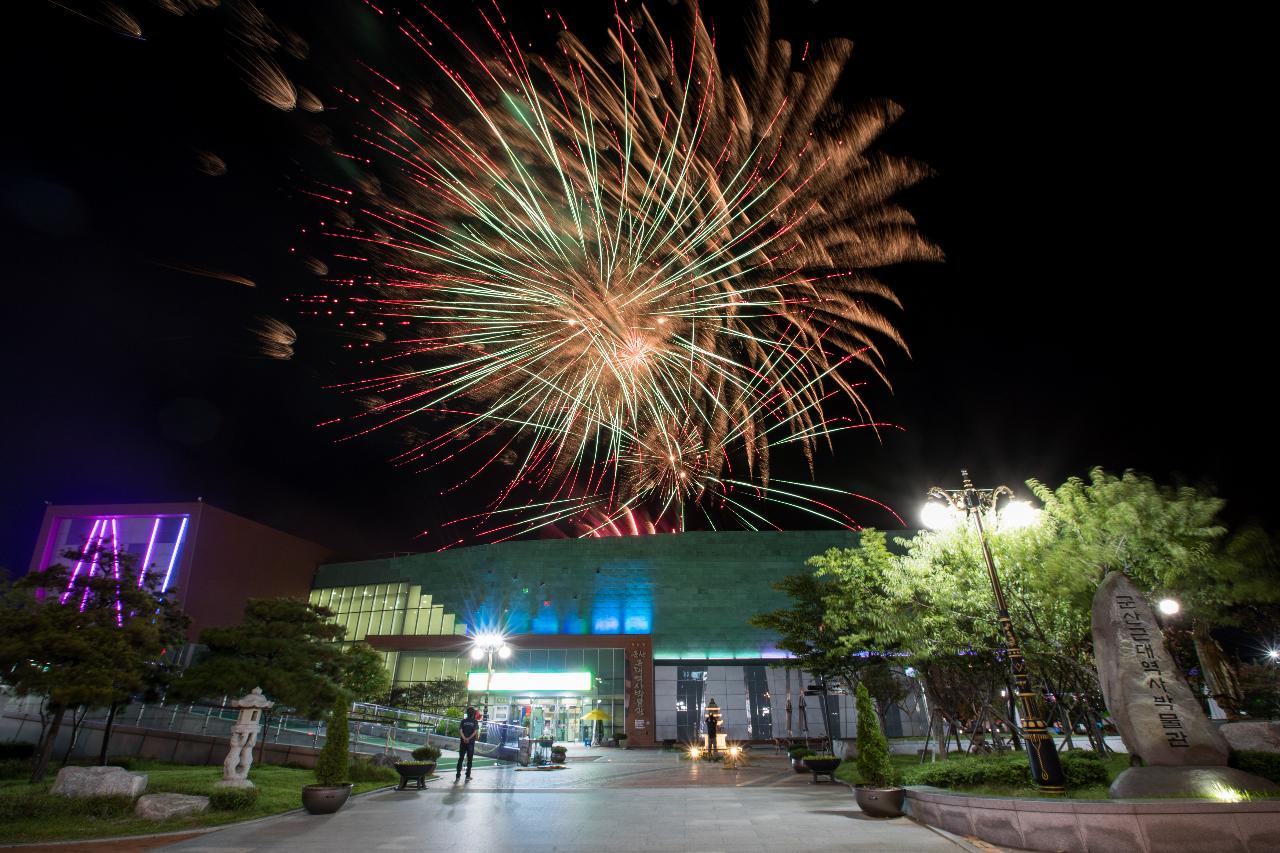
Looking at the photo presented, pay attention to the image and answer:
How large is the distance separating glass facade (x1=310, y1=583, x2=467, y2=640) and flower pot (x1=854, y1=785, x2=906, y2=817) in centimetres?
4406

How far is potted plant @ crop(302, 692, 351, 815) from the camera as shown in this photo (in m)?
12.4

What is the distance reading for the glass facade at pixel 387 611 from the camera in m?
52.9

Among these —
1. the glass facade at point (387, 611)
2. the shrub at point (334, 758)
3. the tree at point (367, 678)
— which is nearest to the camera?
the shrub at point (334, 758)

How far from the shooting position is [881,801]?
464 inches

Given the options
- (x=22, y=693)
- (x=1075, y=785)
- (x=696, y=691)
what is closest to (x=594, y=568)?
(x=696, y=691)

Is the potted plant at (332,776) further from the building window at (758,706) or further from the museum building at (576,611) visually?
the building window at (758,706)

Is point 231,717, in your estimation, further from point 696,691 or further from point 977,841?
point 696,691

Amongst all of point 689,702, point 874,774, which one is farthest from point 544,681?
point 874,774

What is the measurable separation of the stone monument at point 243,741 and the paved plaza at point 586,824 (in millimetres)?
2789

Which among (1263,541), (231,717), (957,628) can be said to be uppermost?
(1263,541)

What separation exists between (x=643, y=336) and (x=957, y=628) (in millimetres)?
12792

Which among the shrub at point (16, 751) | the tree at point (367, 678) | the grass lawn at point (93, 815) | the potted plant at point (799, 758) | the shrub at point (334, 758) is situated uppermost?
the tree at point (367, 678)

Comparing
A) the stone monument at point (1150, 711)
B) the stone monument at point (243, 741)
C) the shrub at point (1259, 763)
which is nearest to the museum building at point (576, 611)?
the stone monument at point (243, 741)

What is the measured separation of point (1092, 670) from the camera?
16.1m
